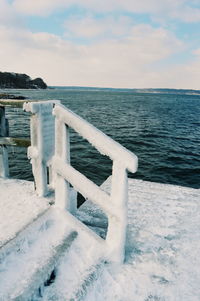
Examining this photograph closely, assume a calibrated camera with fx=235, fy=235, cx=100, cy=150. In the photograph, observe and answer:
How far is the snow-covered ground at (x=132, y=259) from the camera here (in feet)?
7.25

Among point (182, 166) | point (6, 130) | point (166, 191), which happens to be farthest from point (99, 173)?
point (6, 130)

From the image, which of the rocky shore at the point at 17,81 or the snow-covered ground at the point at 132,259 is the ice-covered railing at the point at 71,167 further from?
the rocky shore at the point at 17,81

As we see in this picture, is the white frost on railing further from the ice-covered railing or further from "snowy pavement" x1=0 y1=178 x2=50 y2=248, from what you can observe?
"snowy pavement" x1=0 y1=178 x2=50 y2=248

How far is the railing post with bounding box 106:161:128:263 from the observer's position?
2.39 metres

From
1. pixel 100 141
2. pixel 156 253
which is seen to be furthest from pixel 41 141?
pixel 156 253

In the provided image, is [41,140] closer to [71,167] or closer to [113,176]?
[71,167]

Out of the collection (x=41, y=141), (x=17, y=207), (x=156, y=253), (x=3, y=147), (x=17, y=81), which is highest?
(x=17, y=81)

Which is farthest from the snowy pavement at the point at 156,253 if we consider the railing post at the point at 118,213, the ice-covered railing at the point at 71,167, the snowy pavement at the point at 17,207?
the snowy pavement at the point at 17,207

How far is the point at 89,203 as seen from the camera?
13.1 ft

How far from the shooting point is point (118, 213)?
2.48m

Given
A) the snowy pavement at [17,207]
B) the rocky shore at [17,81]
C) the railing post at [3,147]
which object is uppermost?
the rocky shore at [17,81]

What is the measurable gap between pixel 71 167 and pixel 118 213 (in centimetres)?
77

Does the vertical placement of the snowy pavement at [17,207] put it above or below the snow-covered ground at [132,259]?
above

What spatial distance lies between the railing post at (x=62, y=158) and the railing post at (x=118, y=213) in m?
0.70
